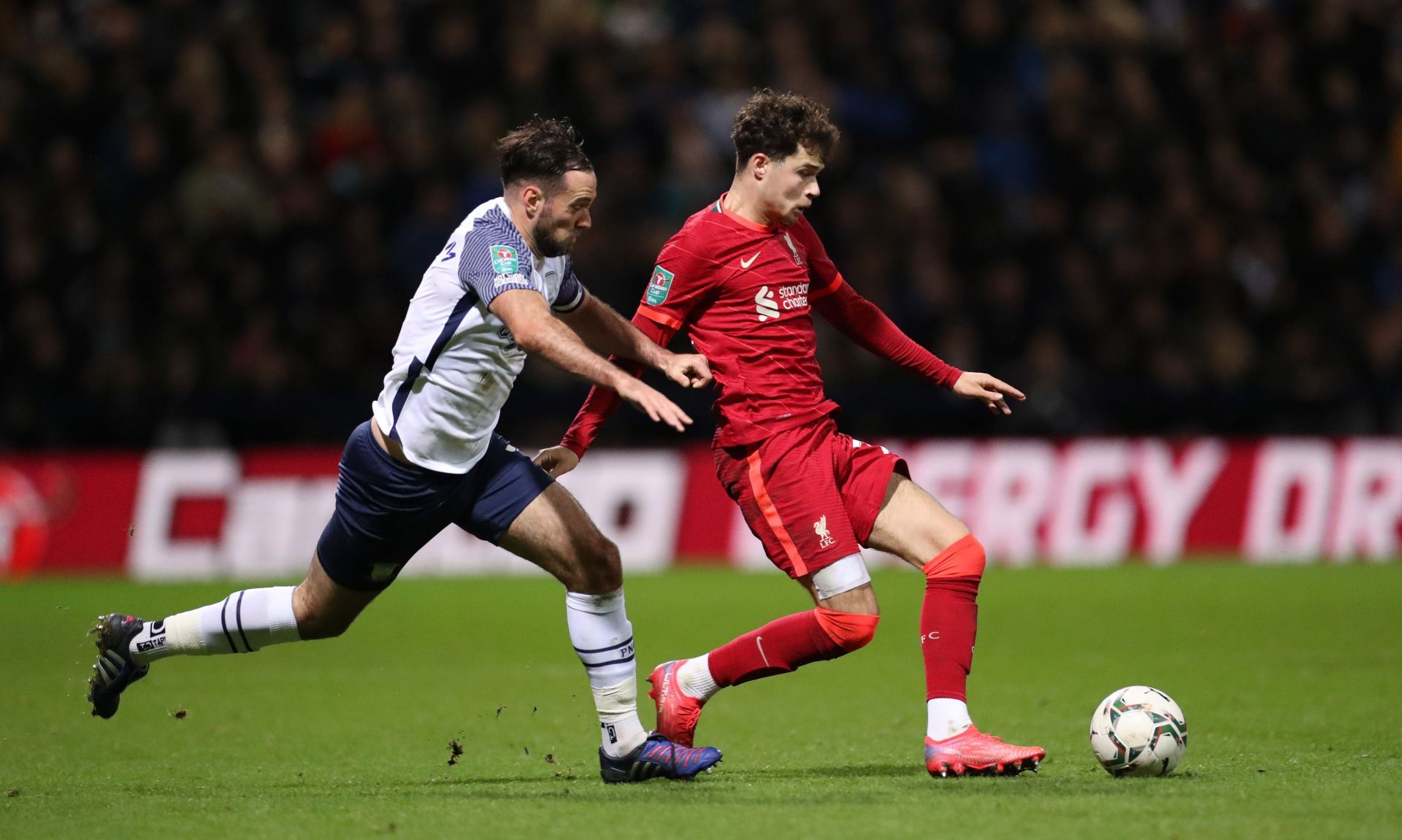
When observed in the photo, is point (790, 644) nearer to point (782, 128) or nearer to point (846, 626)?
point (846, 626)

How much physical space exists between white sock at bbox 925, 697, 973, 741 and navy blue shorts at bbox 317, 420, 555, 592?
54.8 inches

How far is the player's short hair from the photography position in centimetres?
530

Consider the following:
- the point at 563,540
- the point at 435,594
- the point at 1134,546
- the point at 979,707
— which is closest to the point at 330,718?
the point at 563,540

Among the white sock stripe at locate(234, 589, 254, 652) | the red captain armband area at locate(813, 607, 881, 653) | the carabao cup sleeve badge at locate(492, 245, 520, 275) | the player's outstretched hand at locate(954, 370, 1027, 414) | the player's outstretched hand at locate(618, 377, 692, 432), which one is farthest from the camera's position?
the player's outstretched hand at locate(954, 370, 1027, 414)

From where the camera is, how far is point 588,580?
17.6ft

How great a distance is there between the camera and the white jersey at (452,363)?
5270 mm

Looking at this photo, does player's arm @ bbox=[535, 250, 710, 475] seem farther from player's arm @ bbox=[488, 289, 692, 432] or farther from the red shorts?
player's arm @ bbox=[488, 289, 692, 432]

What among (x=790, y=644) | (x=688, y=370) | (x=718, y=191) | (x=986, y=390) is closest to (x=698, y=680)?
(x=790, y=644)

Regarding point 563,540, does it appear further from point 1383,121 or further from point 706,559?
point 1383,121

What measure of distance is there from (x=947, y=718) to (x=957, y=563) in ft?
1.59

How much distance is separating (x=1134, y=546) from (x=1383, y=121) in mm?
5044

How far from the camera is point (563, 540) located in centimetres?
530

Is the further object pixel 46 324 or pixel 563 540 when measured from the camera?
→ pixel 46 324

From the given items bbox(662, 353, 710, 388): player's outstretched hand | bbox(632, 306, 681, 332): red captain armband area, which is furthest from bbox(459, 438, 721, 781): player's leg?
bbox(662, 353, 710, 388): player's outstretched hand
